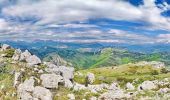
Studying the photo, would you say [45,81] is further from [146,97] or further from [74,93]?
[146,97]

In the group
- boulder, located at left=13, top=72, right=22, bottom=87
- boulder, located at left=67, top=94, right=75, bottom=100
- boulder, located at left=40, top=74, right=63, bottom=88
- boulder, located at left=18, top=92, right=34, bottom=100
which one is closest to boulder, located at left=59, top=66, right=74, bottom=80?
boulder, located at left=40, top=74, right=63, bottom=88

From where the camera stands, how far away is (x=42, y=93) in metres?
139

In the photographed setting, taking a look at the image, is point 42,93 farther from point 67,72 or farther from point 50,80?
point 67,72

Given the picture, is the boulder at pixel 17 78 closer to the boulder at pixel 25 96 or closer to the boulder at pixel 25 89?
the boulder at pixel 25 89

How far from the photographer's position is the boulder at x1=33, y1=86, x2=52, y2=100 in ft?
447

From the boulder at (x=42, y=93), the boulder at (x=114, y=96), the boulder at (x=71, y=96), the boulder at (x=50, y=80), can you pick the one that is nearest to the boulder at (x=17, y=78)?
the boulder at (x=50, y=80)

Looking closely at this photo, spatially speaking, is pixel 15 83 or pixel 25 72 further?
pixel 25 72

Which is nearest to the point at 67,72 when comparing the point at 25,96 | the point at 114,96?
the point at 25,96

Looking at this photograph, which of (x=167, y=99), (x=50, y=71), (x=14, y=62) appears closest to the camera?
(x=167, y=99)

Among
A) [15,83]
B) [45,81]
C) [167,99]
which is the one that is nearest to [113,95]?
[167,99]

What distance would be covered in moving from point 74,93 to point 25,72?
102 feet

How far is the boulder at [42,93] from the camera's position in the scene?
136 metres

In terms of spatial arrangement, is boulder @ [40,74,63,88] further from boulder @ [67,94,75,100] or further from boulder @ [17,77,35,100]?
boulder @ [67,94,75,100]

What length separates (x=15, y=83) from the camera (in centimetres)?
15250
